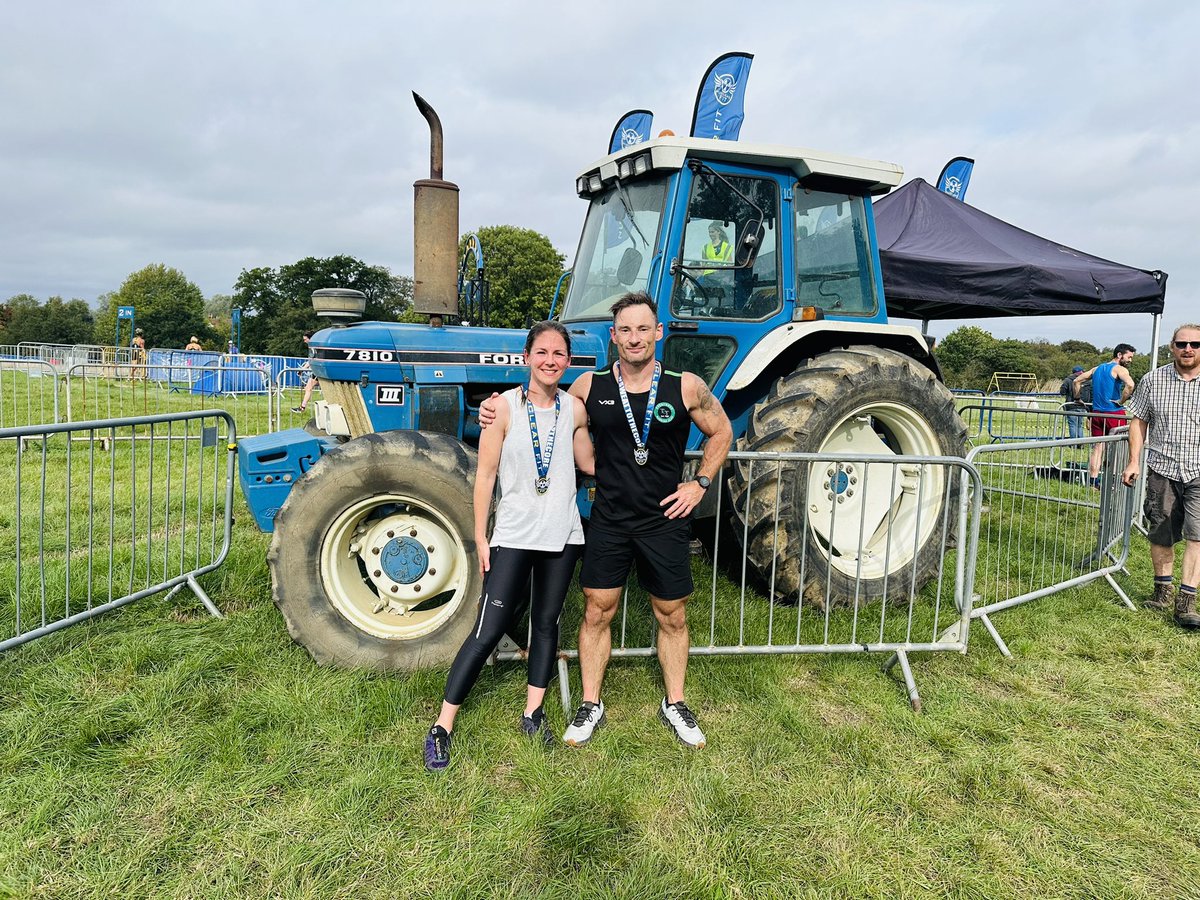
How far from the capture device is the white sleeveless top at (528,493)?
270 cm

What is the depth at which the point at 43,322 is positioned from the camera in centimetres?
6925

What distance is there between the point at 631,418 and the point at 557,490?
1.32 feet

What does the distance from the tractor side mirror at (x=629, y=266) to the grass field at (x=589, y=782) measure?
218 cm

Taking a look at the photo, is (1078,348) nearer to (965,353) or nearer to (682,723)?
(965,353)

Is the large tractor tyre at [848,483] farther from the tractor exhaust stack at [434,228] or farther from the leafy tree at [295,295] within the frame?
the leafy tree at [295,295]

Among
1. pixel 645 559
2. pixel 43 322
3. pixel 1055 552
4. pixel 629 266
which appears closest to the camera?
pixel 645 559

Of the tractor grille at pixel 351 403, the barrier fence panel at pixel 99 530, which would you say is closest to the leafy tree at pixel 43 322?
the barrier fence panel at pixel 99 530

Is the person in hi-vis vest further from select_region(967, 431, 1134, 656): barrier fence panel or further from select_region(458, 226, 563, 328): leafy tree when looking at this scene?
select_region(458, 226, 563, 328): leafy tree

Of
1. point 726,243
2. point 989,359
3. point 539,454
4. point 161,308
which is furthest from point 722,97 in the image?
point 161,308

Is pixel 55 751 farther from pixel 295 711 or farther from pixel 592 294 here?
pixel 592 294

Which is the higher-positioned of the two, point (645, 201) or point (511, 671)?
point (645, 201)

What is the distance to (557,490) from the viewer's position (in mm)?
2734

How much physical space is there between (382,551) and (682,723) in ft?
5.13

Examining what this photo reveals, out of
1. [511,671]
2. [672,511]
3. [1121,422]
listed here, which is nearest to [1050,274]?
[1121,422]
